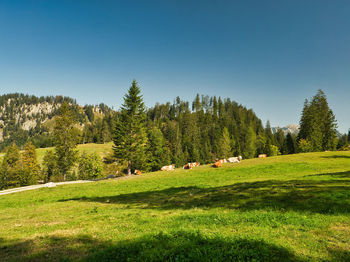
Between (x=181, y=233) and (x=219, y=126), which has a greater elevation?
(x=219, y=126)

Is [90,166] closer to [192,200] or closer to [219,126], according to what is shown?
[192,200]

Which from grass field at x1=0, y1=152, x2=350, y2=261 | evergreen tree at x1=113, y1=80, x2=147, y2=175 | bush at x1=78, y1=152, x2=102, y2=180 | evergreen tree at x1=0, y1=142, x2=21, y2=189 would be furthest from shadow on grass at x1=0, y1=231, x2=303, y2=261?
bush at x1=78, y1=152, x2=102, y2=180

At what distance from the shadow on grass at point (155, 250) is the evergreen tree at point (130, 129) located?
33.3m

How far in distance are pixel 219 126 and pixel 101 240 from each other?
125 meters

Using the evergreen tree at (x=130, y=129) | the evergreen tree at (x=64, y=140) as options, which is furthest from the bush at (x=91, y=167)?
the evergreen tree at (x=130, y=129)

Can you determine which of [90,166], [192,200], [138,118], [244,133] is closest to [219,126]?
[244,133]

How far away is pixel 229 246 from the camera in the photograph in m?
6.22

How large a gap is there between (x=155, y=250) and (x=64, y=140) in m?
51.3

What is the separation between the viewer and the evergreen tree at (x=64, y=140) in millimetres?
48050

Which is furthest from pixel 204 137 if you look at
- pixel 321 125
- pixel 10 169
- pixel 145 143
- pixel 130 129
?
pixel 10 169

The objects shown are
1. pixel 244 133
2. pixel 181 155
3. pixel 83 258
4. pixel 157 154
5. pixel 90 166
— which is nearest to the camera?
pixel 83 258

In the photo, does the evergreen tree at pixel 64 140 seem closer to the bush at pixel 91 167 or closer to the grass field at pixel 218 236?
the bush at pixel 91 167

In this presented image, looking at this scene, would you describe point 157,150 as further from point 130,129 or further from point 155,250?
point 155,250

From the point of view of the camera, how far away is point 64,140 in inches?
1914
